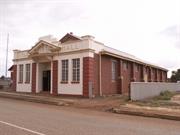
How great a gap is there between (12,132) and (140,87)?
14249mm

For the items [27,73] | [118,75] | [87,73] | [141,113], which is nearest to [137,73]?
[118,75]

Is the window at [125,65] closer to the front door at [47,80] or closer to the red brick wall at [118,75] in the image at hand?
the red brick wall at [118,75]

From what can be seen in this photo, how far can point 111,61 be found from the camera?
2769 centimetres

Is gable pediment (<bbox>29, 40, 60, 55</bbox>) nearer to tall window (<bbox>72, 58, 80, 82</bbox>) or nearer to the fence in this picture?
tall window (<bbox>72, 58, 80, 82</bbox>)

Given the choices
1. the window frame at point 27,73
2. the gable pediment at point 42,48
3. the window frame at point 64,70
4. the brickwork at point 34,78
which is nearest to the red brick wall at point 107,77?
the window frame at point 64,70

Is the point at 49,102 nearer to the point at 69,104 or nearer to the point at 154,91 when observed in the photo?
the point at 69,104

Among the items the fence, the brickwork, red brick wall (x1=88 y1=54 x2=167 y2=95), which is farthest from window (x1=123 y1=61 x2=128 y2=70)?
the brickwork

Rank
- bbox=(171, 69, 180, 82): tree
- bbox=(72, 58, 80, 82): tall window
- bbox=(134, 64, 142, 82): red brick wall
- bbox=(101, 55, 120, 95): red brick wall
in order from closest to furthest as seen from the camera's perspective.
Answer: bbox=(72, 58, 80, 82): tall window → bbox=(101, 55, 120, 95): red brick wall → bbox=(134, 64, 142, 82): red brick wall → bbox=(171, 69, 180, 82): tree

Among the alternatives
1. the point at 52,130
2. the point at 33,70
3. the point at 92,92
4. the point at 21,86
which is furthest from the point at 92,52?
the point at 52,130

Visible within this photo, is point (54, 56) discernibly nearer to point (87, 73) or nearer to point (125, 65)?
point (87, 73)

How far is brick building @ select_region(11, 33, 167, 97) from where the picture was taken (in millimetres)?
24297

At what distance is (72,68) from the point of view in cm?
2522

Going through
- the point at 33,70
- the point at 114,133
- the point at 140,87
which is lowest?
the point at 114,133

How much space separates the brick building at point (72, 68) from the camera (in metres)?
24.3
